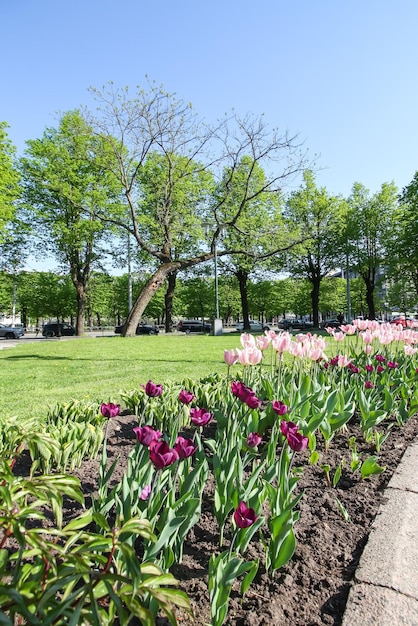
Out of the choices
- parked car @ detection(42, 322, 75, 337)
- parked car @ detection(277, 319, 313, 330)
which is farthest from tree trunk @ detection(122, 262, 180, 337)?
parked car @ detection(42, 322, 75, 337)

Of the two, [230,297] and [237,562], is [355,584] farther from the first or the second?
[230,297]

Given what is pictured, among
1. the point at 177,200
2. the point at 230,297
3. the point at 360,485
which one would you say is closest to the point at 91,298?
the point at 230,297

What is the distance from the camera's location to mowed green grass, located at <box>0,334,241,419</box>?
5453mm

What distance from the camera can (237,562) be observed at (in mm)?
1484

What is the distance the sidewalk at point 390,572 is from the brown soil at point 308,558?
2.6 inches

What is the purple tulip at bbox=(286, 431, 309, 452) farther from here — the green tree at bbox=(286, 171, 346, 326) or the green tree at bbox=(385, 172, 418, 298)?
the green tree at bbox=(286, 171, 346, 326)

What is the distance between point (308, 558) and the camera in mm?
1869

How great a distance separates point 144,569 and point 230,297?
157 ft

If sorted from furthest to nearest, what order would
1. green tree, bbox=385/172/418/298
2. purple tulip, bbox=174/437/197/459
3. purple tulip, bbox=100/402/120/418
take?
green tree, bbox=385/172/418/298
purple tulip, bbox=100/402/120/418
purple tulip, bbox=174/437/197/459

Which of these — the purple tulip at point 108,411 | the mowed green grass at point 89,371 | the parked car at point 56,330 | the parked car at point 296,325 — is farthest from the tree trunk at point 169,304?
the purple tulip at point 108,411

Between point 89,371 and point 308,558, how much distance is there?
23.4 feet

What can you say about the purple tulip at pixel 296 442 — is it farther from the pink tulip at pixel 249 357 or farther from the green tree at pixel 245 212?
the green tree at pixel 245 212

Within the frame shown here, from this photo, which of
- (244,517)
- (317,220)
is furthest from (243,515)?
(317,220)

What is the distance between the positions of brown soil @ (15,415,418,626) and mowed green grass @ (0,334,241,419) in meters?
2.75
